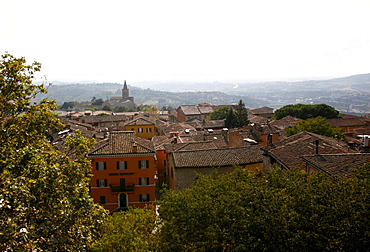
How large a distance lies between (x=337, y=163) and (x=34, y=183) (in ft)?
46.9

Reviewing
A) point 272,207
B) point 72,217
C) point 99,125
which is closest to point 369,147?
point 272,207

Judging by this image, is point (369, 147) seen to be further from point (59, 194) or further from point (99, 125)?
point (99, 125)

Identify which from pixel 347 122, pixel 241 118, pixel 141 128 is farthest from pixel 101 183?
pixel 347 122

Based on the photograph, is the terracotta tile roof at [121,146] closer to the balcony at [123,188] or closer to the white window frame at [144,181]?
the white window frame at [144,181]

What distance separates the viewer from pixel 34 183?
9.97 m

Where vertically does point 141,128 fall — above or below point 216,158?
below

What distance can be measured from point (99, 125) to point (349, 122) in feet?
205

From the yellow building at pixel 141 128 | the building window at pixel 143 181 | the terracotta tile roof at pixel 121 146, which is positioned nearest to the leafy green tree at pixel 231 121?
the yellow building at pixel 141 128

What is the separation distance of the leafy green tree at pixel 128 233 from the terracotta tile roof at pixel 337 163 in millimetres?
8993

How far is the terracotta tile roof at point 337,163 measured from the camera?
591 inches

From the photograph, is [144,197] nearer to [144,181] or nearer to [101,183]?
[144,181]

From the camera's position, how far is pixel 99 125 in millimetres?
83312

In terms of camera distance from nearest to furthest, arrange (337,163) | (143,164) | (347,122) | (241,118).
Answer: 1. (337,163)
2. (143,164)
3. (347,122)
4. (241,118)

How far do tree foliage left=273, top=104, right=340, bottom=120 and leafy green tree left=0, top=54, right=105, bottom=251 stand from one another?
267 feet
